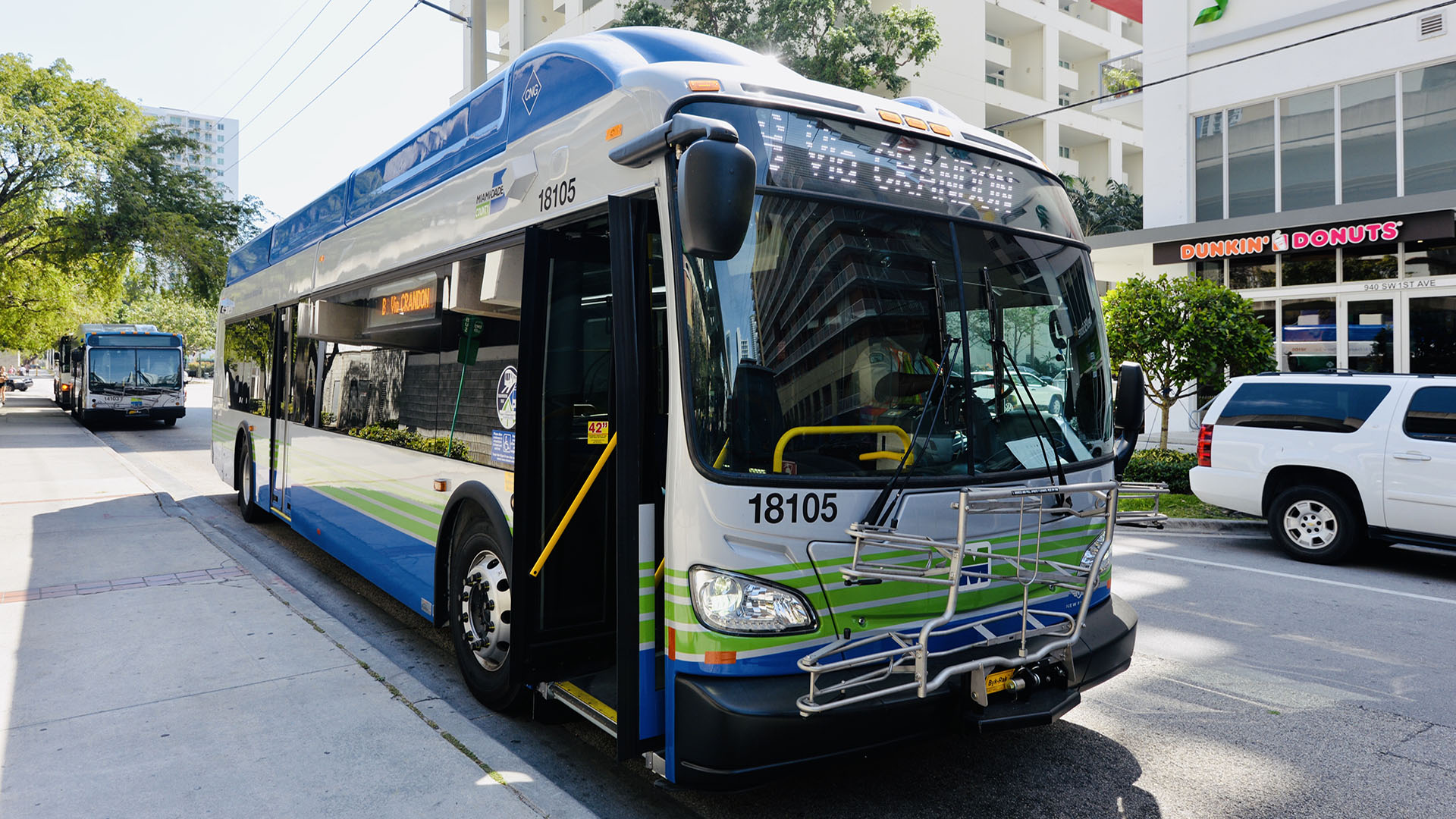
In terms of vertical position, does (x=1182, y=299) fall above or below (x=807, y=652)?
above

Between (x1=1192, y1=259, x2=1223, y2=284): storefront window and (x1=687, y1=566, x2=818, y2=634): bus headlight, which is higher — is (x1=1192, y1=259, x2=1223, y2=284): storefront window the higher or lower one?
the higher one

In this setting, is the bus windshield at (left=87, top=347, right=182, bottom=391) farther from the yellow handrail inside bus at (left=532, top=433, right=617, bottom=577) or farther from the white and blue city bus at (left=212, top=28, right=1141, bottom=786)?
the yellow handrail inside bus at (left=532, top=433, right=617, bottom=577)

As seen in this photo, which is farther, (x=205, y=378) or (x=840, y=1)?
(x=205, y=378)

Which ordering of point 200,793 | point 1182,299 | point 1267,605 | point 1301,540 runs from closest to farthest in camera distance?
point 200,793 < point 1267,605 < point 1301,540 < point 1182,299

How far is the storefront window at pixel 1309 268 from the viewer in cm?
1737

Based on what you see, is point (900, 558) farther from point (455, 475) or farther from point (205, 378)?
point (205, 378)

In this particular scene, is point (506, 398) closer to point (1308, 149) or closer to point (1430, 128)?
point (1430, 128)

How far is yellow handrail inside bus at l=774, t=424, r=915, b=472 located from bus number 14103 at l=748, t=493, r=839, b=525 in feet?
0.38

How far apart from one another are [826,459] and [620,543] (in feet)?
2.84

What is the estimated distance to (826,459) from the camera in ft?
11.3

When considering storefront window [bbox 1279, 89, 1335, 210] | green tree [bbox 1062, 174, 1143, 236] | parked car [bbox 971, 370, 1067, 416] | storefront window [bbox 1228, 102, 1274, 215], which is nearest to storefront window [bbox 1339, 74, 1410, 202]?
storefront window [bbox 1279, 89, 1335, 210]

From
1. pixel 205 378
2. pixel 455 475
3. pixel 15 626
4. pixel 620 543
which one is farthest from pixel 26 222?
pixel 205 378

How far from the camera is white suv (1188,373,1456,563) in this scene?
8.20 metres

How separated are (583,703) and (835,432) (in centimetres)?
172
